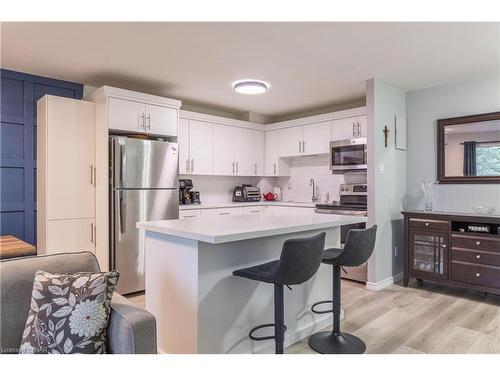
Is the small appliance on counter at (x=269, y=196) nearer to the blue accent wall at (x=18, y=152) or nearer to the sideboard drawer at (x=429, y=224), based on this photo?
the sideboard drawer at (x=429, y=224)

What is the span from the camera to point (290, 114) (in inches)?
223

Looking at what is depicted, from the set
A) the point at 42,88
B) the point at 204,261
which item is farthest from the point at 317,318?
the point at 42,88

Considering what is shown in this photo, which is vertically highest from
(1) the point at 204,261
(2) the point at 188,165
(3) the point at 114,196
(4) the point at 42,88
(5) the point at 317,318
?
(4) the point at 42,88

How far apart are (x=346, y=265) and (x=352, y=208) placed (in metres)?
1.91

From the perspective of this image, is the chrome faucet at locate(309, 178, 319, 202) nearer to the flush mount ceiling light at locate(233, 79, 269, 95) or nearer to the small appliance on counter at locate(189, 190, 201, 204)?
the small appliance on counter at locate(189, 190, 201, 204)

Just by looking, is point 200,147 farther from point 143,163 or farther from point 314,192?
point 314,192

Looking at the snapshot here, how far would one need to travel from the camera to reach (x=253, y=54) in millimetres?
3018

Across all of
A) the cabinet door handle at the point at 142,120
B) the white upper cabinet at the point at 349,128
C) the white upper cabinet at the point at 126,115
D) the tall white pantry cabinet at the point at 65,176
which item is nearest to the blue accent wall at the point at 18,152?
the tall white pantry cabinet at the point at 65,176

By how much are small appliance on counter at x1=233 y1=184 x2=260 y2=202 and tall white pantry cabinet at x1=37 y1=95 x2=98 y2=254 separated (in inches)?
90.0

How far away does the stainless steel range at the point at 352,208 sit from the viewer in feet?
13.1

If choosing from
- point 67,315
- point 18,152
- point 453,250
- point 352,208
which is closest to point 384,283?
point 453,250

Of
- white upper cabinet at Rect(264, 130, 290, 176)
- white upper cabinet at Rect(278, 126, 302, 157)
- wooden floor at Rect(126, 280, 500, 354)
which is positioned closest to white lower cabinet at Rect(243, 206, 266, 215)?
white upper cabinet at Rect(264, 130, 290, 176)
